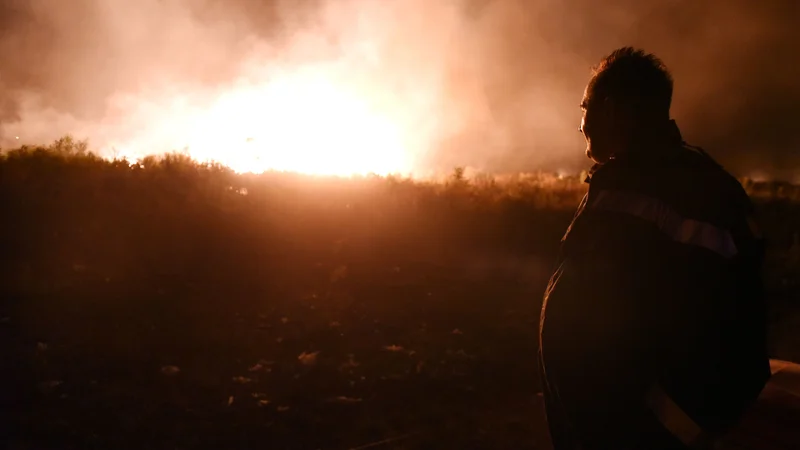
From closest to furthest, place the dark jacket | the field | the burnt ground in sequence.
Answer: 1. the dark jacket
2. the burnt ground
3. the field

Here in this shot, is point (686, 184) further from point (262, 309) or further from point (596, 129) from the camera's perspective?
point (262, 309)

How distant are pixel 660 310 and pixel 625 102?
0.57 meters

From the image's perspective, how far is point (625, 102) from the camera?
1573 mm

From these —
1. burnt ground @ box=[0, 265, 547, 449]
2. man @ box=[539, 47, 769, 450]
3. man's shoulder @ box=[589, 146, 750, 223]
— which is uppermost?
man's shoulder @ box=[589, 146, 750, 223]

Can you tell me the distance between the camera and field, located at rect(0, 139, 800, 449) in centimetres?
488

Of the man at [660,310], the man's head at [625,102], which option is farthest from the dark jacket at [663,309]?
the man's head at [625,102]

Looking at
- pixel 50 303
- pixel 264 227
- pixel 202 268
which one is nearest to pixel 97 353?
pixel 50 303

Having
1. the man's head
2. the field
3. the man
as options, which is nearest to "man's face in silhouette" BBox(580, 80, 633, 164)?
the man's head

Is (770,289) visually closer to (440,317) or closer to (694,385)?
(440,317)

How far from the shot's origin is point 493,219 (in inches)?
461

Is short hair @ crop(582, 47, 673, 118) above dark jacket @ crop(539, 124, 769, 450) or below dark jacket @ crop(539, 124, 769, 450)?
above

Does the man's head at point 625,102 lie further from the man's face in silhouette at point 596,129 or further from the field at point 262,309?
the field at point 262,309

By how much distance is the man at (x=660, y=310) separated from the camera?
1.31 meters

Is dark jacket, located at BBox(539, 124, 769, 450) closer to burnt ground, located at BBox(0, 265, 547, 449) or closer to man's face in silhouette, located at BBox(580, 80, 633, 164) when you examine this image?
man's face in silhouette, located at BBox(580, 80, 633, 164)
